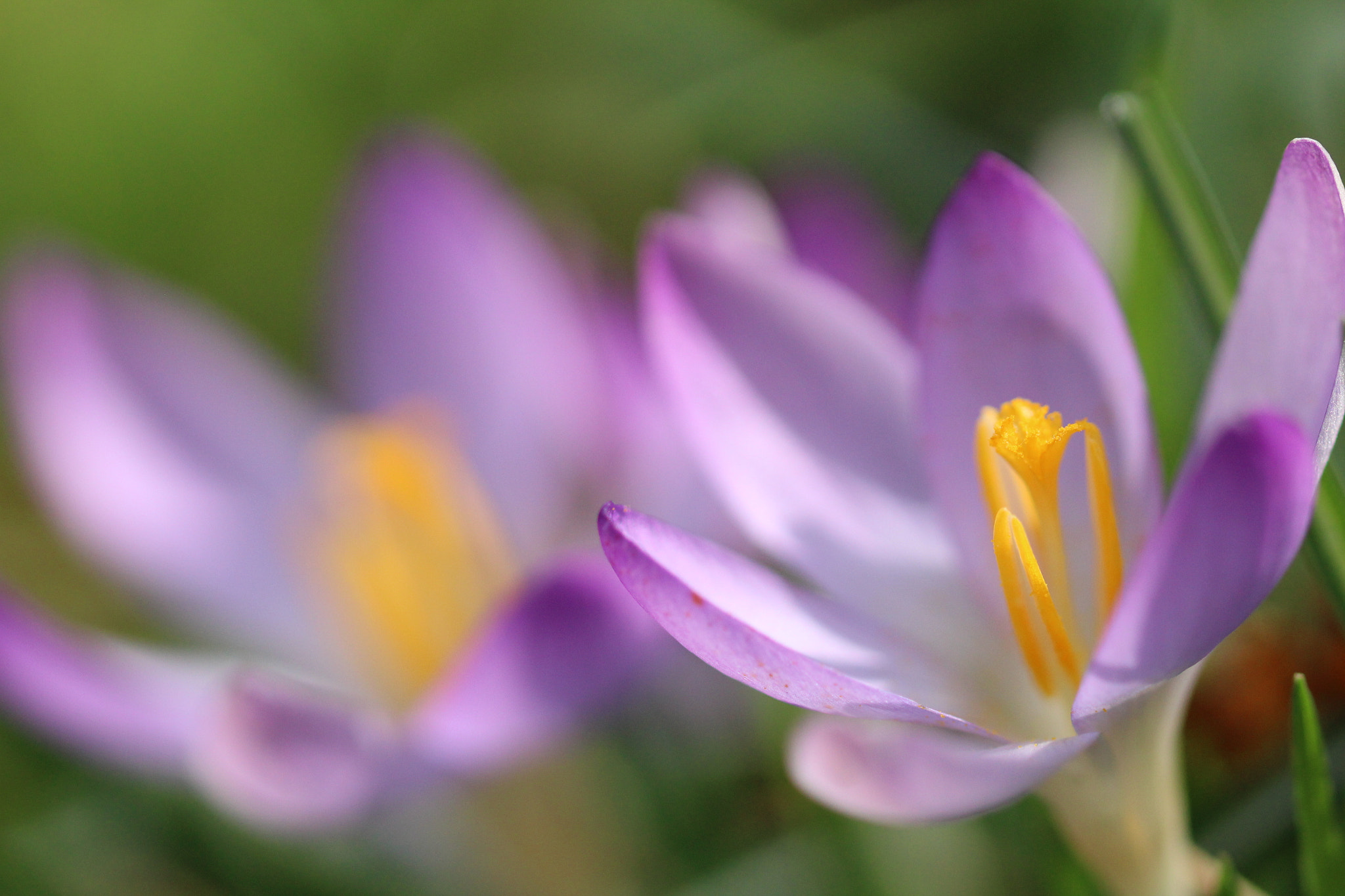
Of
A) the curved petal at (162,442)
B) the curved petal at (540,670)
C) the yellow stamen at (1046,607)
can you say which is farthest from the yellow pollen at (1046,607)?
the curved petal at (162,442)

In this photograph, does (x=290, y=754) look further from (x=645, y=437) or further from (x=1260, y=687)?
(x=1260, y=687)

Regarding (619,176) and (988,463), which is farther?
(619,176)

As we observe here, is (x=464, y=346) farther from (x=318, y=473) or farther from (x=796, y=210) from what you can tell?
(x=796, y=210)

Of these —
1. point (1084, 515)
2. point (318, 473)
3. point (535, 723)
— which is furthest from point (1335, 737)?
point (318, 473)

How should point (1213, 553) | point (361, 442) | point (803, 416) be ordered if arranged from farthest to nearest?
1. point (361, 442)
2. point (803, 416)
3. point (1213, 553)

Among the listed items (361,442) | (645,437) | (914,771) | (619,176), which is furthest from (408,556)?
(914,771)

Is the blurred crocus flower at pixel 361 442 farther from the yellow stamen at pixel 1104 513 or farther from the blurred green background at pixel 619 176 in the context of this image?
the yellow stamen at pixel 1104 513
